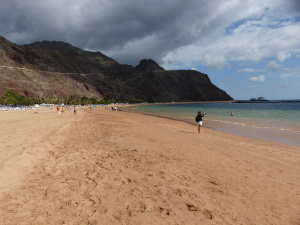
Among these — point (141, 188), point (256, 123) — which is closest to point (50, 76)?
point (256, 123)

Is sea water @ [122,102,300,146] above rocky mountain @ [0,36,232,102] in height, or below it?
below

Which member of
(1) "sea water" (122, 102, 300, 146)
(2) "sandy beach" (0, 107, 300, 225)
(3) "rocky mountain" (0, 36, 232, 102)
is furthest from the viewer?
(3) "rocky mountain" (0, 36, 232, 102)

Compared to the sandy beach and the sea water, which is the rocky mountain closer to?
the sea water

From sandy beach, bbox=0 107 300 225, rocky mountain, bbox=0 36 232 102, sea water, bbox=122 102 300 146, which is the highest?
rocky mountain, bbox=0 36 232 102

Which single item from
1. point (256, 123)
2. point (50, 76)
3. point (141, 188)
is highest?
point (50, 76)

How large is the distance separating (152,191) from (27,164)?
15.2ft

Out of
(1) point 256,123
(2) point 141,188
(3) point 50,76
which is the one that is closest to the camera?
(2) point 141,188

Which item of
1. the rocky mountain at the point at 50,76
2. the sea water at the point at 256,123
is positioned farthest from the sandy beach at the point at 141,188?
the rocky mountain at the point at 50,76

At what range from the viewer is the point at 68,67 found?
492ft

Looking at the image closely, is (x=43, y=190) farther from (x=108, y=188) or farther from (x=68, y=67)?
(x=68, y=67)

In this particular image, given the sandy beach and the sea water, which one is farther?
the sea water

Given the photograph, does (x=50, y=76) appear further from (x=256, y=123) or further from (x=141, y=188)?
(x=141, y=188)

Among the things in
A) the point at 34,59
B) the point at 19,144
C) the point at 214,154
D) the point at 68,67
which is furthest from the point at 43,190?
the point at 68,67

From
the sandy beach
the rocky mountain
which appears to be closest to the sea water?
the sandy beach
